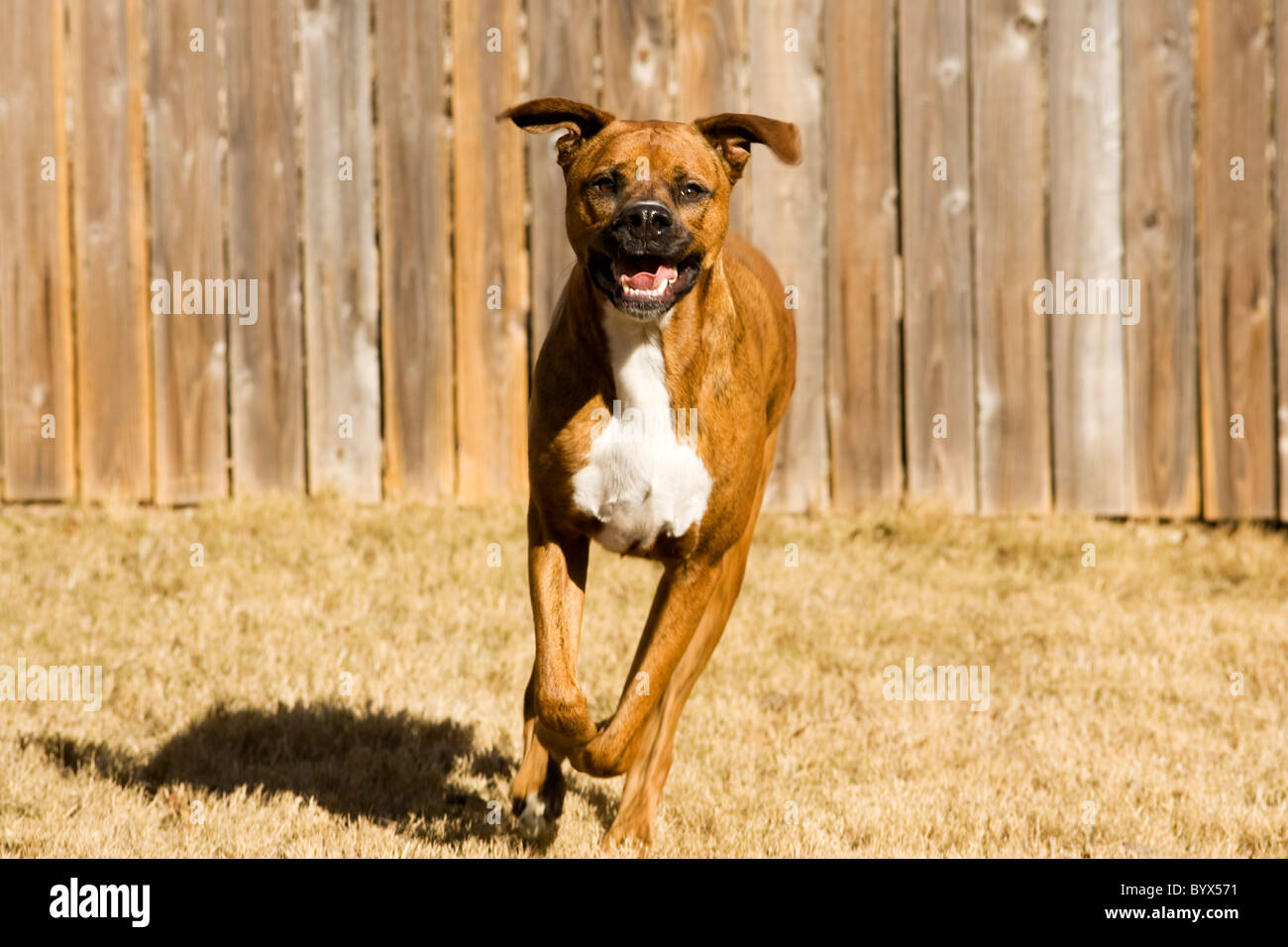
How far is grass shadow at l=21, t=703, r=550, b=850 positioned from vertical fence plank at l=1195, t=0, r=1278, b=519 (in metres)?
4.21

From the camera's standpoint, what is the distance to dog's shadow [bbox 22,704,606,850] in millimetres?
4844

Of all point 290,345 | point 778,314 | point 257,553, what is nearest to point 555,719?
point 778,314

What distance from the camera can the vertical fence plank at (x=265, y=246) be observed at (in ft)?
24.0

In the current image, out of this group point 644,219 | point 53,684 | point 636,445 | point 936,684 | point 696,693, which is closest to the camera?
point 644,219

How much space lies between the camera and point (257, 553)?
22.8 ft

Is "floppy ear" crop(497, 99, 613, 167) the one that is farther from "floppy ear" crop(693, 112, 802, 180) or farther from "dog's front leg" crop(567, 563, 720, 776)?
"dog's front leg" crop(567, 563, 720, 776)

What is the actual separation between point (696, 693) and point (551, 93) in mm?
3185

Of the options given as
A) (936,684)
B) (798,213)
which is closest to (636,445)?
(936,684)

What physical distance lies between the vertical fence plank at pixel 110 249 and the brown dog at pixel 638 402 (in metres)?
3.67

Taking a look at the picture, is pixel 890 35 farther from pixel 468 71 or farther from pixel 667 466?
pixel 667 466

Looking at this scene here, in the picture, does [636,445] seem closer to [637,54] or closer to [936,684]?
[936,684]

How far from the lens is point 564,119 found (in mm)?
4336

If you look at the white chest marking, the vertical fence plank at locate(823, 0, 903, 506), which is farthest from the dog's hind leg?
the vertical fence plank at locate(823, 0, 903, 506)

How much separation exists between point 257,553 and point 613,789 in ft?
8.15
